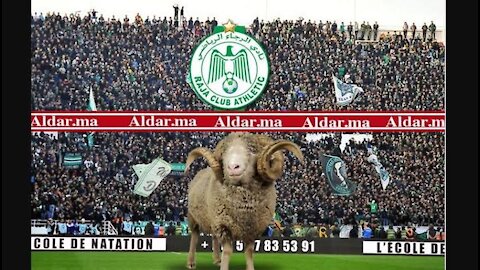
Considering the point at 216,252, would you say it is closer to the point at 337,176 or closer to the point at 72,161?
the point at 337,176

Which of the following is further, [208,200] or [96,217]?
[96,217]

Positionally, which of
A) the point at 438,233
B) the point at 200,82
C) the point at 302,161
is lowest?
the point at 438,233

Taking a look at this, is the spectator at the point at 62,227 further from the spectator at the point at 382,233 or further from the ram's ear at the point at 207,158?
the spectator at the point at 382,233

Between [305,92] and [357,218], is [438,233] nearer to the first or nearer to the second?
[357,218]

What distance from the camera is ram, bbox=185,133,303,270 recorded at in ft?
41.8

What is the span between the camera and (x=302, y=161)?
43.6 feet

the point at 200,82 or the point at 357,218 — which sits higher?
the point at 200,82

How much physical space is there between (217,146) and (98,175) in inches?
65.7

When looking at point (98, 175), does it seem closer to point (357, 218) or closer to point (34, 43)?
point (34, 43)

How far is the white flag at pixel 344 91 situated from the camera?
13867mm

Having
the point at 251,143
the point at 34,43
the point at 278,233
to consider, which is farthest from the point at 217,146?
the point at 34,43

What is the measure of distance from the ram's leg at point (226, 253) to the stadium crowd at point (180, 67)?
5.89 feet

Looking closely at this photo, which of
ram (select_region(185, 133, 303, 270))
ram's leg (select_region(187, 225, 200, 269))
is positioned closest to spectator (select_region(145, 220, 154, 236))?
ram's leg (select_region(187, 225, 200, 269))

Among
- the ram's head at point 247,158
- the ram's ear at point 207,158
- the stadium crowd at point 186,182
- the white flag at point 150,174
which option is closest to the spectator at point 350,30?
the stadium crowd at point 186,182
